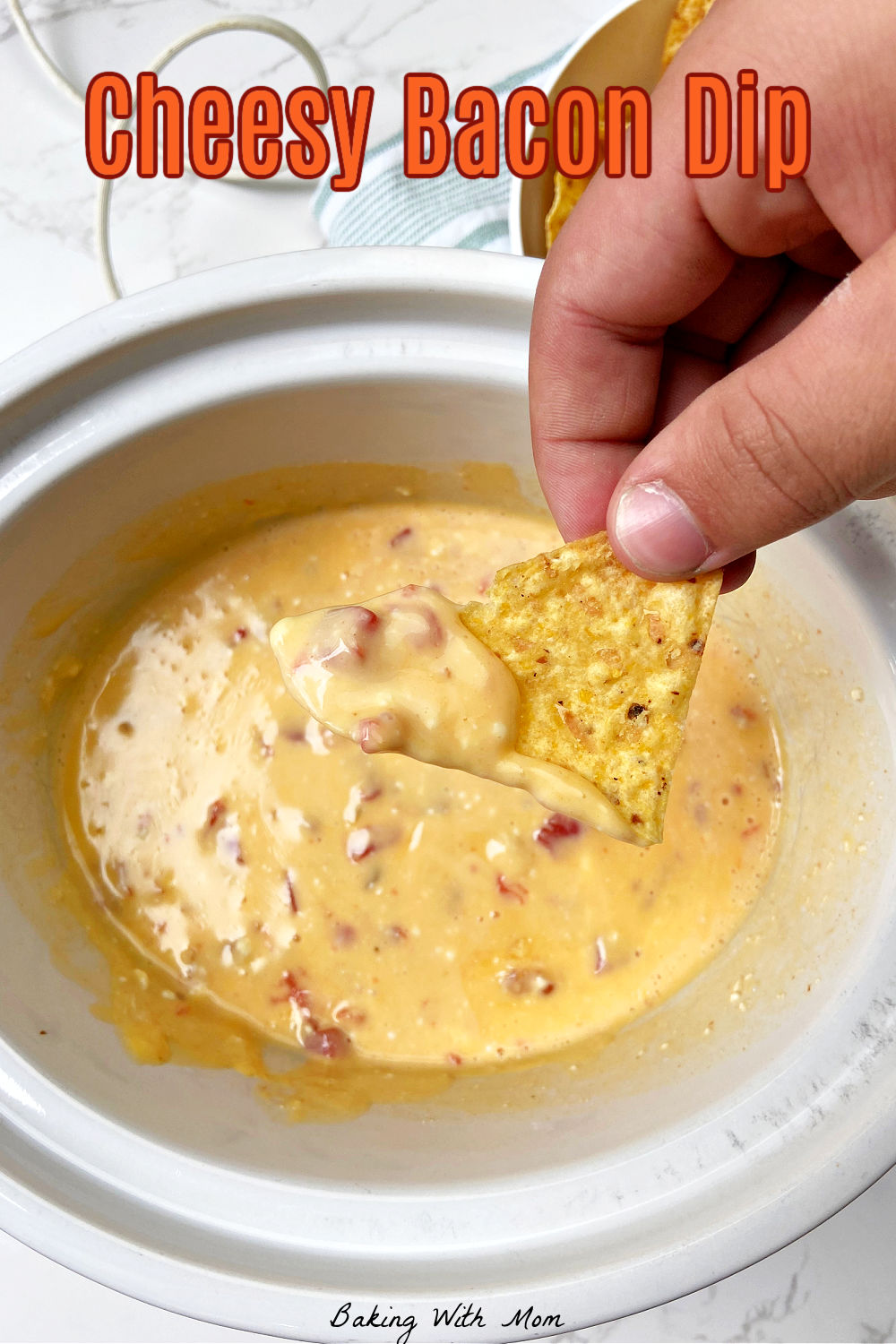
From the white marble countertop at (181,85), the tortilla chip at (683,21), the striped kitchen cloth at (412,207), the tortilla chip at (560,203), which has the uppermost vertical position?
the white marble countertop at (181,85)

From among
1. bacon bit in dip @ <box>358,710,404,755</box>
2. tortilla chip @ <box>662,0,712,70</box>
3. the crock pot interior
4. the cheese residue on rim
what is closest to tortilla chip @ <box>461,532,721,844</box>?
the cheese residue on rim

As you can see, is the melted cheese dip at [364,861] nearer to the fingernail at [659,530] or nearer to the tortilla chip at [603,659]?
the tortilla chip at [603,659]

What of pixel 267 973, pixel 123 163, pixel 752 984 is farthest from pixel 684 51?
pixel 267 973

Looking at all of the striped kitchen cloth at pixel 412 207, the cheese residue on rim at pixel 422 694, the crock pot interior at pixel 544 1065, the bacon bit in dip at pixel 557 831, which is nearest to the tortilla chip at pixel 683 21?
the striped kitchen cloth at pixel 412 207

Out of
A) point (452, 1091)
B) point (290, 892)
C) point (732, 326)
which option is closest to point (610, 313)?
point (732, 326)

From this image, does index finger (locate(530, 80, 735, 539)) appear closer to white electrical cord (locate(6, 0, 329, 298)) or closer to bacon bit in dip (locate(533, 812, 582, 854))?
bacon bit in dip (locate(533, 812, 582, 854))

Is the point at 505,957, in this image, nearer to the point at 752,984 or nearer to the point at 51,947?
the point at 752,984
